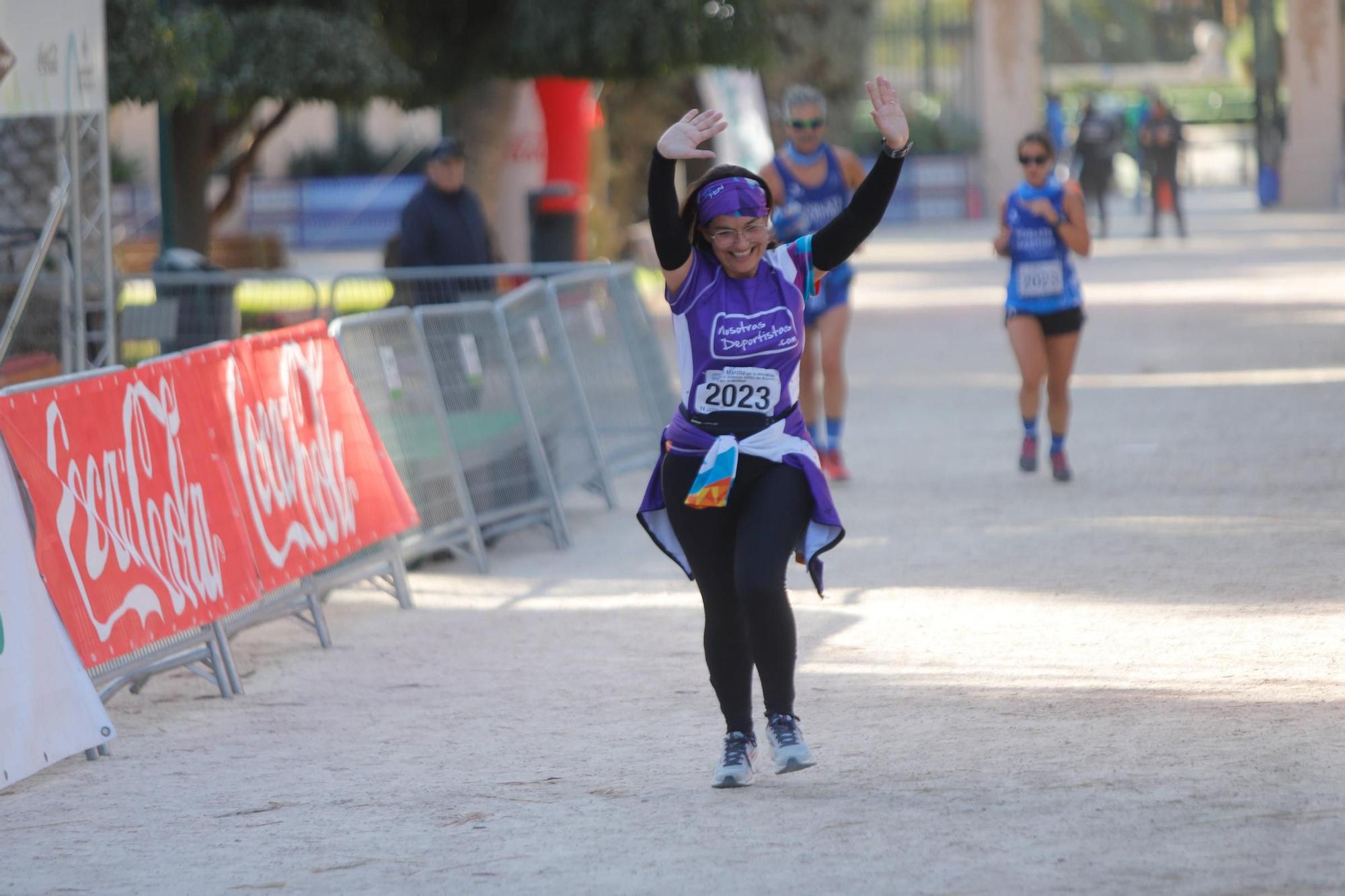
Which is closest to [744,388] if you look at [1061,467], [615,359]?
[1061,467]

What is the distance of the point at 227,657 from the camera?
7.42 metres

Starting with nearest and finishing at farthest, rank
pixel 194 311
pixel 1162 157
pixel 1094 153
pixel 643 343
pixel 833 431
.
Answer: pixel 833 431
pixel 643 343
pixel 194 311
pixel 1162 157
pixel 1094 153

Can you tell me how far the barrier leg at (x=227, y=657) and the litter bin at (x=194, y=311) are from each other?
18.6 ft

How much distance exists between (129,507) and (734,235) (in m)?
2.49

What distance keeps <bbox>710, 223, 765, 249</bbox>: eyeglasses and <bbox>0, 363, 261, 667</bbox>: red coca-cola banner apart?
2.34 m

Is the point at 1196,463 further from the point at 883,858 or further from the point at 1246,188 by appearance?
the point at 1246,188

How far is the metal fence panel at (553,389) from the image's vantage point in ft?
35.7

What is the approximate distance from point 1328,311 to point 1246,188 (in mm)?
28413

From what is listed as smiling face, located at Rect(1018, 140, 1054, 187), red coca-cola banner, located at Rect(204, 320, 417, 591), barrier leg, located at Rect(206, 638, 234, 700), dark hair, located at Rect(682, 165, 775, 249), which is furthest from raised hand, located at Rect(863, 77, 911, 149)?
smiling face, located at Rect(1018, 140, 1054, 187)

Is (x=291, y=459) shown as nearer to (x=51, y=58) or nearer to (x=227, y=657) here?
(x=227, y=657)

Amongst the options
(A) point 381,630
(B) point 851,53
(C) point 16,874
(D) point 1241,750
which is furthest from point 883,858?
(B) point 851,53

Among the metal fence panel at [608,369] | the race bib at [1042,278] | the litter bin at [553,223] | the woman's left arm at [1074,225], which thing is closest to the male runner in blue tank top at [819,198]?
the race bib at [1042,278]

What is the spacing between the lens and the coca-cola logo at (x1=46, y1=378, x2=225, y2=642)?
664cm

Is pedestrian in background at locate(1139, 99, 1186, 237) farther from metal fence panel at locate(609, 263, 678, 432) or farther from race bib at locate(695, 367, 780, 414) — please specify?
race bib at locate(695, 367, 780, 414)
